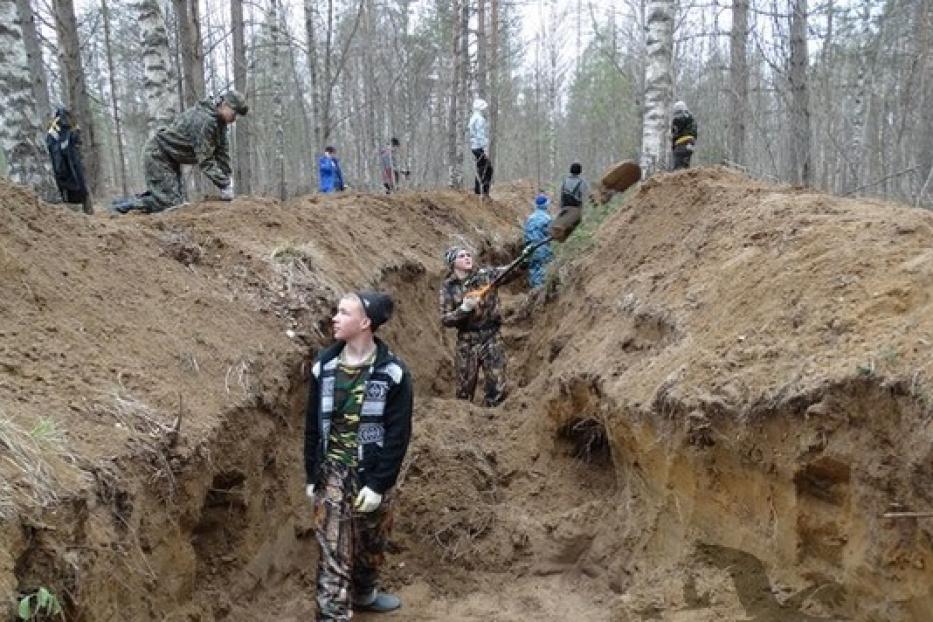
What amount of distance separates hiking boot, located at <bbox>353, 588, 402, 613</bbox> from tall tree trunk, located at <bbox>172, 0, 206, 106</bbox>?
27.5ft

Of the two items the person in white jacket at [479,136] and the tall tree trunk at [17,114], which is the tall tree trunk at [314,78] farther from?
the tall tree trunk at [17,114]

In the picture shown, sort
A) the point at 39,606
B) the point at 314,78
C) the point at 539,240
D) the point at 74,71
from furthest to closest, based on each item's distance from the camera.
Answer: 1. the point at 314,78
2. the point at 74,71
3. the point at 539,240
4. the point at 39,606

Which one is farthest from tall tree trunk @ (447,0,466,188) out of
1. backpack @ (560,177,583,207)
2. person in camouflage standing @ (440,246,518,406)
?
person in camouflage standing @ (440,246,518,406)

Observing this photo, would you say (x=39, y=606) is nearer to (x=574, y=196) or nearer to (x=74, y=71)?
(x=574, y=196)

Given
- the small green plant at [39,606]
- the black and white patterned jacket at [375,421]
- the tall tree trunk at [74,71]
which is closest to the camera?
the small green plant at [39,606]

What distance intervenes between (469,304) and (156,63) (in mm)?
6409

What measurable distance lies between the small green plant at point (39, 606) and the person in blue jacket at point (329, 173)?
1251 cm

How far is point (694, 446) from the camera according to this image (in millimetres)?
4273

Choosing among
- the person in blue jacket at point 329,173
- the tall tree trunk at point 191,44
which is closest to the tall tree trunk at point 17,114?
the tall tree trunk at point 191,44

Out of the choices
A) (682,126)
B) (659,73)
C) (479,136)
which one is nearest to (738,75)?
(659,73)

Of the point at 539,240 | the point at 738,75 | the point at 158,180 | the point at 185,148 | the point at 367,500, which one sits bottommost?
the point at 367,500

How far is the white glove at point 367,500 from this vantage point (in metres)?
4.33

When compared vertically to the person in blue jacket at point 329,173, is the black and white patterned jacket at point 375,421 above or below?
below

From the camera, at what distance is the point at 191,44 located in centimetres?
1083
